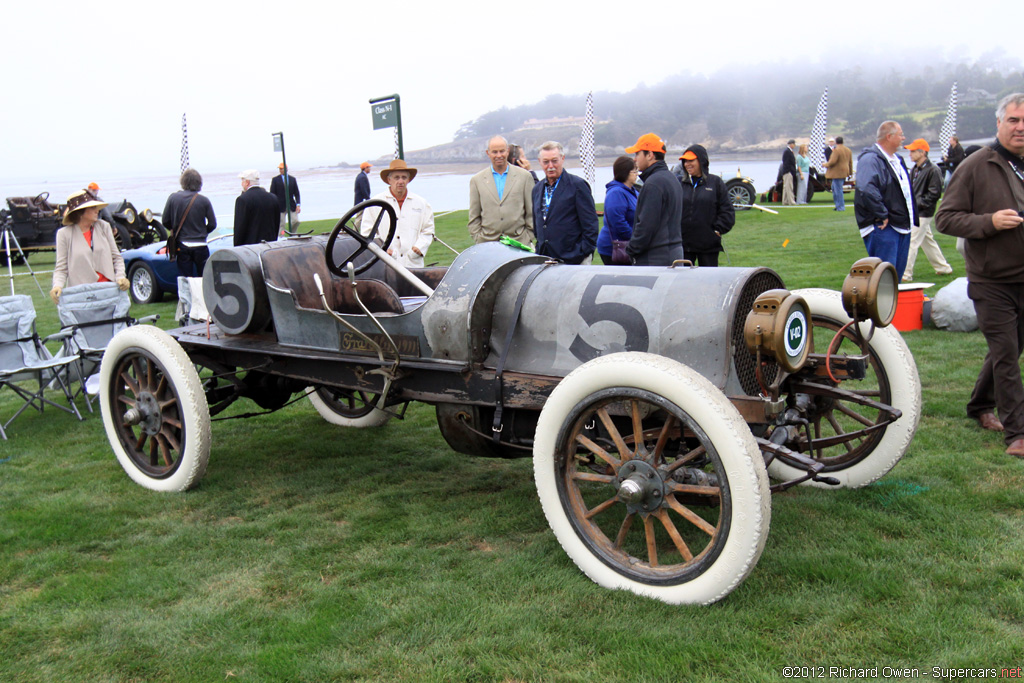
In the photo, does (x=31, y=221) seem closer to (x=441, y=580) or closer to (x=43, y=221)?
(x=43, y=221)

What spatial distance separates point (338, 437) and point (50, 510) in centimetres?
177

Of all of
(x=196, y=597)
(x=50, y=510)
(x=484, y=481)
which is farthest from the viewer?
(x=484, y=481)

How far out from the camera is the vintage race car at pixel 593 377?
2.80m

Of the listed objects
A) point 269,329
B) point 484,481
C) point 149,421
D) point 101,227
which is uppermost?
point 101,227

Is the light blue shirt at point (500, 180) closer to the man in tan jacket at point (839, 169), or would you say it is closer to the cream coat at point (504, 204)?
the cream coat at point (504, 204)

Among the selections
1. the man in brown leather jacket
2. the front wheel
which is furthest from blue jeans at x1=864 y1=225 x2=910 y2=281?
the front wheel

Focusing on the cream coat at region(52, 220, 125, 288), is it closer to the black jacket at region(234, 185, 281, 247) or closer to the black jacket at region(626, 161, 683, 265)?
the black jacket at region(234, 185, 281, 247)

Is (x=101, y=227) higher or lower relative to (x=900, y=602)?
higher

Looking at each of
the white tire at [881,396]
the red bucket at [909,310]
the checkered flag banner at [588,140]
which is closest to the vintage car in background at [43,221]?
the checkered flag banner at [588,140]

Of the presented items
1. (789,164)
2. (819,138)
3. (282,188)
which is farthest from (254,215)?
(819,138)

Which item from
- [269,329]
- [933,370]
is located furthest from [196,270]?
[933,370]

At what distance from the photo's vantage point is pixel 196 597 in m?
3.21

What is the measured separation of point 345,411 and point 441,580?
8.52ft

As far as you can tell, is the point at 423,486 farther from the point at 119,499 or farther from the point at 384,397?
the point at 119,499
